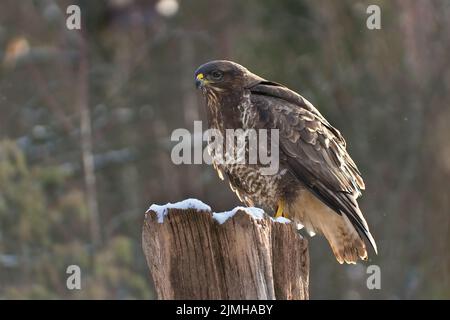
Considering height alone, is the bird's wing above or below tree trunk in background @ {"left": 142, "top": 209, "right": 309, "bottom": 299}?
above

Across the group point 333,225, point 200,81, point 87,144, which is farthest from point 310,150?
point 87,144

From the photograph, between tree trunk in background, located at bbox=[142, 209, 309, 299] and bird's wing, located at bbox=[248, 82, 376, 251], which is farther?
bird's wing, located at bbox=[248, 82, 376, 251]

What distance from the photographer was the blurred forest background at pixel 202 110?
18.5 m

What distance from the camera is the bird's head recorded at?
8.02 metres

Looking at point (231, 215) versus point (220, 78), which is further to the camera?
point (220, 78)

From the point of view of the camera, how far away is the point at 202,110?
2088 centimetres

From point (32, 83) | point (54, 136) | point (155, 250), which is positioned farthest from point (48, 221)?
point (155, 250)

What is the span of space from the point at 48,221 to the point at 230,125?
8.91 m

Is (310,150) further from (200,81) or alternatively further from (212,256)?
(212,256)

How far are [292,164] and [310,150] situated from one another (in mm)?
193

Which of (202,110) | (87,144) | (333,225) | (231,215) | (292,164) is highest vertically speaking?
(202,110)

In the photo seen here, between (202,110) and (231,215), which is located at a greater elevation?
(202,110)

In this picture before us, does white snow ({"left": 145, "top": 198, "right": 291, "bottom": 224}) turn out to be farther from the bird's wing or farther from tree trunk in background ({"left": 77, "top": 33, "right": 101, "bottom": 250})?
tree trunk in background ({"left": 77, "top": 33, "right": 101, "bottom": 250})

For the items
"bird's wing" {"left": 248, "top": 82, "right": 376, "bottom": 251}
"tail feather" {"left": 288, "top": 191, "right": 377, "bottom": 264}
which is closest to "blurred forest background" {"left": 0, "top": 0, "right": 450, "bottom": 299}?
"tail feather" {"left": 288, "top": 191, "right": 377, "bottom": 264}
